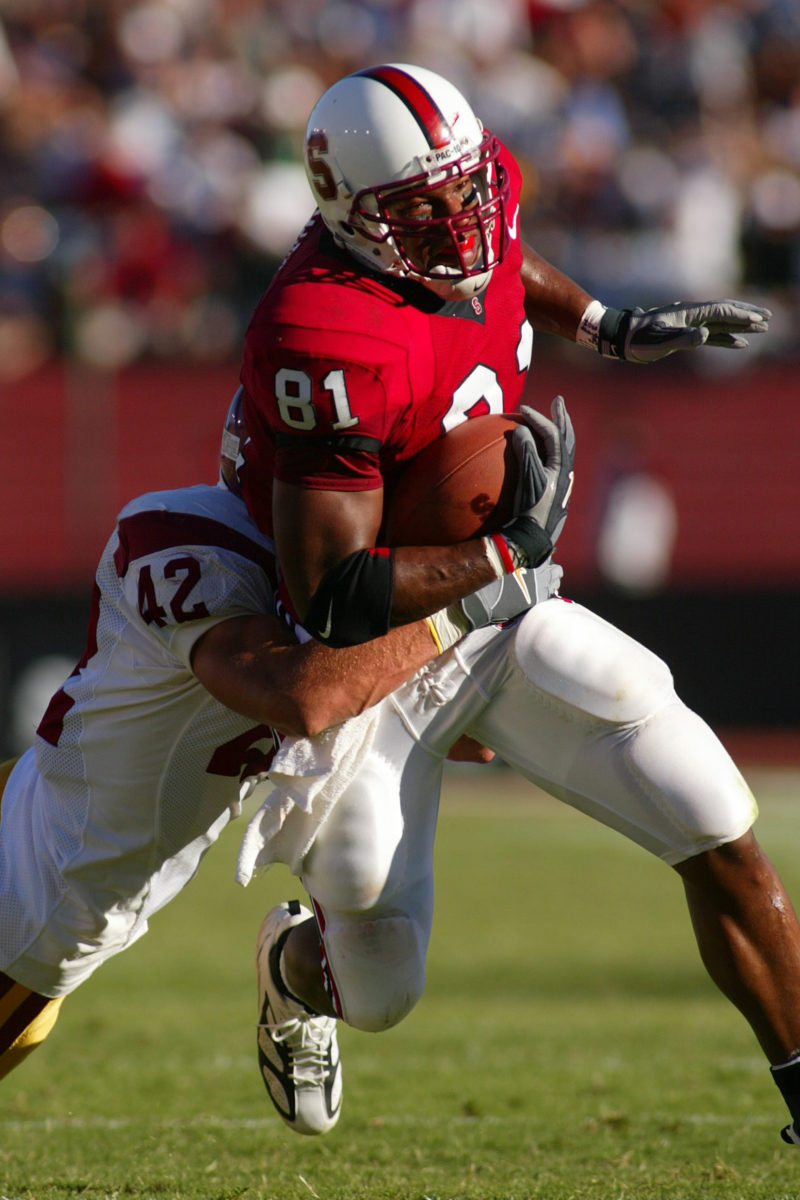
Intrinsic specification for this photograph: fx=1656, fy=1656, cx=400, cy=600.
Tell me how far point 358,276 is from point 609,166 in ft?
25.8

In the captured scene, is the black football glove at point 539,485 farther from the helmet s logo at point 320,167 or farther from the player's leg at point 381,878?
the helmet s logo at point 320,167

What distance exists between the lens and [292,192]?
33.9 ft

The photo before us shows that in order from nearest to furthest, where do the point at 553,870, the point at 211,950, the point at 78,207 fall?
1. the point at 211,950
2. the point at 553,870
3. the point at 78,207

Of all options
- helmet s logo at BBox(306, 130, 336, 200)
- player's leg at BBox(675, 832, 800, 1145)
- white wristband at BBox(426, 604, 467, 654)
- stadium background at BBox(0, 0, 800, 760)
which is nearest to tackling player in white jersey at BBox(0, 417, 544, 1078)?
white wristband at BBox(426, 604, 467, 654)

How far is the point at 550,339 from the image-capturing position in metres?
10.4

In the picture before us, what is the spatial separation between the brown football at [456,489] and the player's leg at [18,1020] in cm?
112

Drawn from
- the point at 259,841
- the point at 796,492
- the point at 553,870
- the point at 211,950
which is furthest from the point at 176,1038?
the point at 796,492

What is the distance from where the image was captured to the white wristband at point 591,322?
3.32 meters

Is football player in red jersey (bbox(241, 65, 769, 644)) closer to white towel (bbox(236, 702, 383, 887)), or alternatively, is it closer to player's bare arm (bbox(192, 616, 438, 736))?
player's bare arm (bbox(192, 616, 438, 736))

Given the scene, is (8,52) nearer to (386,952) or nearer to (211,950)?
(211,950)

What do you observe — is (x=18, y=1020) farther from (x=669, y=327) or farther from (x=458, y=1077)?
(x=669, y=327)

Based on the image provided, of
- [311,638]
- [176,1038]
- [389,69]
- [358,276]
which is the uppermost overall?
[389,69]

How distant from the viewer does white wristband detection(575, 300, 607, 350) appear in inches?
131

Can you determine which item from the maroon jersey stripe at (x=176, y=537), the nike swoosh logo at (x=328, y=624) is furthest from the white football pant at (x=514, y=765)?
the maroon jersey stripe at (x=176, y=537)
